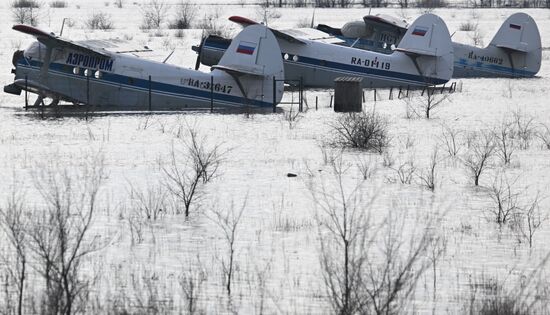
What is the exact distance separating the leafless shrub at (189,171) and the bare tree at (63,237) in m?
1.19

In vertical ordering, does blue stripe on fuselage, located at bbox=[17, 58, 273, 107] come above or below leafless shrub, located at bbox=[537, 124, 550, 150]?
above

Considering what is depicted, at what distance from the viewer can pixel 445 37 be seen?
33.9 m

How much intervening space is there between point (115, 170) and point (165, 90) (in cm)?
899

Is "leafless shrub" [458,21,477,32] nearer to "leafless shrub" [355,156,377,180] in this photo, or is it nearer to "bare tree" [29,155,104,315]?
"leafless shrub" [355,156,377,180]

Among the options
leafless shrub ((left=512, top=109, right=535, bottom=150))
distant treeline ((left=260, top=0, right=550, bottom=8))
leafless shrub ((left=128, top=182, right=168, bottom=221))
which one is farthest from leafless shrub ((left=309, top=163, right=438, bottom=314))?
distant treeline ((left=260, top=0, right=550, bottom=8))

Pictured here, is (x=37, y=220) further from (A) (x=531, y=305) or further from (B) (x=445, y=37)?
(B) (x=445, y=37)

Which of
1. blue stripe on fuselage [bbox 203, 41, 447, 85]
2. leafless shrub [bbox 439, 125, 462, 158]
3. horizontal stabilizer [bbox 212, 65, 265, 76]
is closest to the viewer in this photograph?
leafless shrub [bbox 439, 125, 462, 158]

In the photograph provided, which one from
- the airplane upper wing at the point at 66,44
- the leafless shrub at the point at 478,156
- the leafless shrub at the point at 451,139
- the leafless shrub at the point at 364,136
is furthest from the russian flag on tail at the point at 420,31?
the leafless shrub at the point at 364,136

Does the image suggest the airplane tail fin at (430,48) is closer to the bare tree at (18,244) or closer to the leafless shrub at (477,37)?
the leafless shrub at (477,37)

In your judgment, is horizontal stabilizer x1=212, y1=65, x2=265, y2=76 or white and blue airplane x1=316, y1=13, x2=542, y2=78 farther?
white and blue airplane x1=316, y1=13, x2=542, y2=78

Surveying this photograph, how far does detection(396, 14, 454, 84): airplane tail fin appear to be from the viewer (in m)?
33.6

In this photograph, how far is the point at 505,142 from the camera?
2231 cm

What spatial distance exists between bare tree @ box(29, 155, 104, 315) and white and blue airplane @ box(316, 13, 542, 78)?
20560mm

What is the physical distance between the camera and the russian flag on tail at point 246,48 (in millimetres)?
28000
